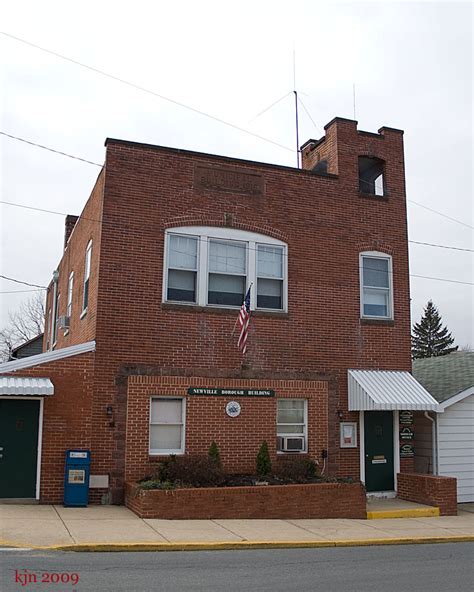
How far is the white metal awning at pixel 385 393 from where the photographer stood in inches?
648

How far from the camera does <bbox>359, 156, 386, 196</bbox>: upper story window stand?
63.2 ft

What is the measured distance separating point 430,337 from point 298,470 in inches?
1997

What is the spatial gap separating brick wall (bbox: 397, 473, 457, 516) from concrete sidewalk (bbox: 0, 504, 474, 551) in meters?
1.06

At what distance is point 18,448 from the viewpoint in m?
14.3

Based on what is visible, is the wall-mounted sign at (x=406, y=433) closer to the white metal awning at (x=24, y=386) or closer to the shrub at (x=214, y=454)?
the shrub at (x=214, y=454)

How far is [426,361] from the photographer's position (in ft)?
81.8

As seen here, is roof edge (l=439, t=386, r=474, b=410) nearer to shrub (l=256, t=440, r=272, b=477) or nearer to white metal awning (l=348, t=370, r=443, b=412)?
white metal awning (l=348, t=370, r=443, b=412)

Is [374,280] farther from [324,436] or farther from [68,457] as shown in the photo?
[68,457]

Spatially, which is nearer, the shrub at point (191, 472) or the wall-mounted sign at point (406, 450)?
the shrub at point (191, 472)

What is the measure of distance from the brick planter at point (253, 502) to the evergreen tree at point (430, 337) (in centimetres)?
4895

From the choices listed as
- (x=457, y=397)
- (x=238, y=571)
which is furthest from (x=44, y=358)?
(x=457, y=397)

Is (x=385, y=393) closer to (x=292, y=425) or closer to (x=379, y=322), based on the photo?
(x=379, y=322)

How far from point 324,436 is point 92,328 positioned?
6235mm
